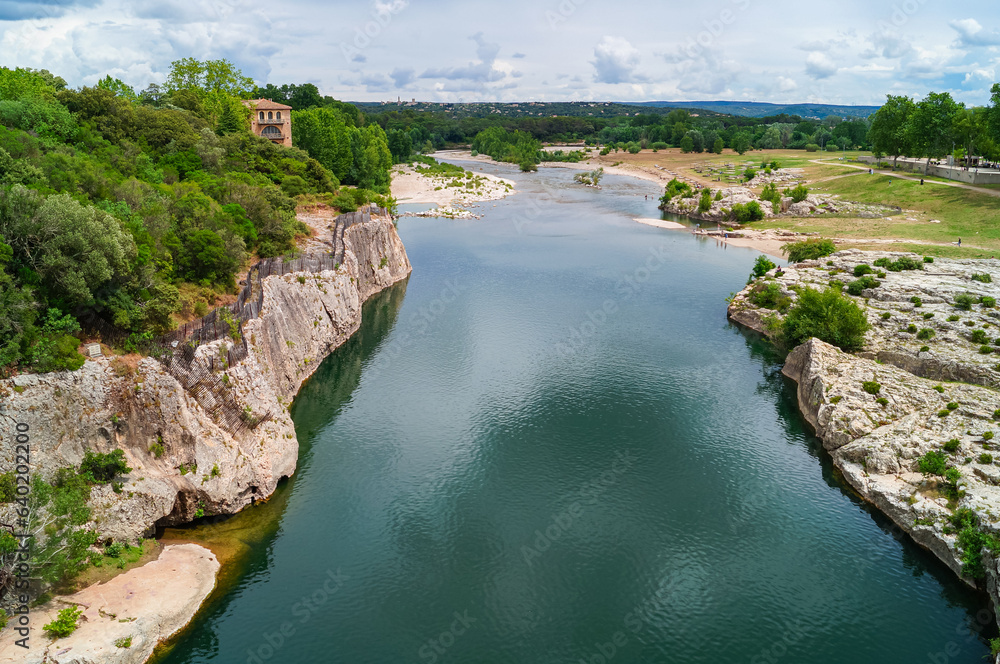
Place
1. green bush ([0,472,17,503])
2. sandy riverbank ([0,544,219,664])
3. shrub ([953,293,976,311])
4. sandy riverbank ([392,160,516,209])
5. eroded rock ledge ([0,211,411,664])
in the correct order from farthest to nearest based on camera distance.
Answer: sandy riverbank ([392,160,516,209]), shrub ([953,293,976,311]), eroded rock ledge ([0,211,411,664]), green bush ([0,472,17,503]), sandy riverbank ([0,544,219,664])

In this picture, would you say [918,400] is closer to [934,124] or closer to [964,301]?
[964,301]

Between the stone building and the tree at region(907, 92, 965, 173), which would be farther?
the tree at region(907, 92, 965, 173)

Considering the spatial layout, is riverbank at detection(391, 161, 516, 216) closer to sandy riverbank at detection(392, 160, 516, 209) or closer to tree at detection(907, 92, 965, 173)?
sandy riverbank at detection(392, 160, 516, 209)

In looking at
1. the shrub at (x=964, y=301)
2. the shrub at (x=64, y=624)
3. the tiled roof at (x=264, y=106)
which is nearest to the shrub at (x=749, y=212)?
the shrub at (x=964, y=301)

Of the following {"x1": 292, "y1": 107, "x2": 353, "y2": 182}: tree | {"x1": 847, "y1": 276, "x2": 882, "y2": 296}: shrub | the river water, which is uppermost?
{"x1": 292, "y1": 107, "x2": 353, "y2": 182}: tree

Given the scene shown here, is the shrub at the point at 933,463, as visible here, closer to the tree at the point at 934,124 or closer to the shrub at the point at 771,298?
the shrub at the point at 771,298

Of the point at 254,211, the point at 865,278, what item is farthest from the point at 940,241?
the point at 254,211

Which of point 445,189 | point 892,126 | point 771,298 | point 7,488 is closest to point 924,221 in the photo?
point 892,126

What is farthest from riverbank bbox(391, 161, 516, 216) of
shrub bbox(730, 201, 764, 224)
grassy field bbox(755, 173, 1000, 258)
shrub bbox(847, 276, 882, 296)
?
shrub bbox(847, 276, 882, 296)
